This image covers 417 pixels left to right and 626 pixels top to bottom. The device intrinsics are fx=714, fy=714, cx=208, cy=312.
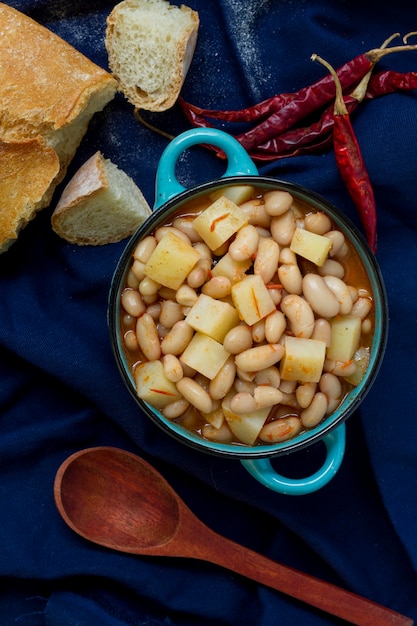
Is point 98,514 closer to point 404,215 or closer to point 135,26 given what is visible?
point 404,215

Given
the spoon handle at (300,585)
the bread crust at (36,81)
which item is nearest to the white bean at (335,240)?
the bread crust at (36,81)

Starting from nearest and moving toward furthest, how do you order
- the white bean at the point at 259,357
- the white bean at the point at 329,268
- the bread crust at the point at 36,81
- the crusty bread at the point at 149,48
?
the white bean at the point at 259,357 → the white bean at the point at 329,268 → the bread crust at the point at 36,81 → the crusty bread at the point at 149,48

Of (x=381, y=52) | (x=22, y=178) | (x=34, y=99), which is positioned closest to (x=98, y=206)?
(x=22, y=178)

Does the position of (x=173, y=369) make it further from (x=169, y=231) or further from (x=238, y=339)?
(x=169, y=231)

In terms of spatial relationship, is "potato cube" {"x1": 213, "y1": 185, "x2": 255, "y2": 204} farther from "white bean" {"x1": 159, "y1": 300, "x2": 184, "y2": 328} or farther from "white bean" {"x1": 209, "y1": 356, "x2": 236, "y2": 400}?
"white bean" {"x1": 209, "y1": 356, "x2": 236, "y2": 400}

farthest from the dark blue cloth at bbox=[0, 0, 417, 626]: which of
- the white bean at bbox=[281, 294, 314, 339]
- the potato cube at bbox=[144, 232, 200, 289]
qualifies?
the white bean at bbox=[281, 294, 314, 339]

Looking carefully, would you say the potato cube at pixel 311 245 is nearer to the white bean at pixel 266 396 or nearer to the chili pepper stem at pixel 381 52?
the white bean at pixel 266 396
